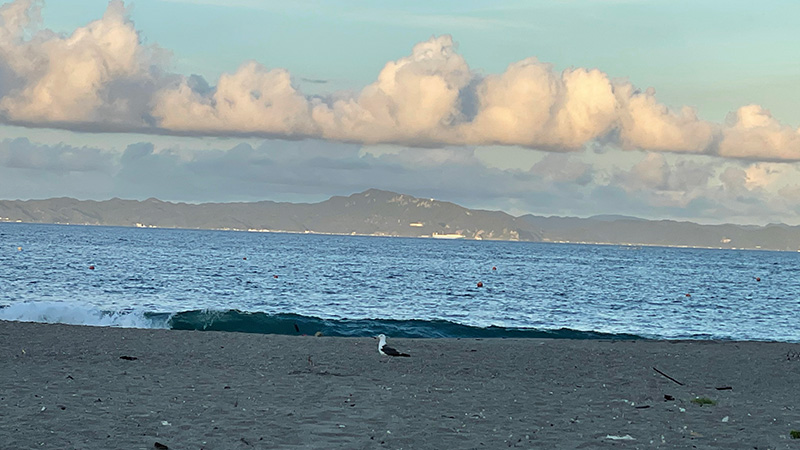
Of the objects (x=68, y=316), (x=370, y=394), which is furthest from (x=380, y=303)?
(x=370, y=394)

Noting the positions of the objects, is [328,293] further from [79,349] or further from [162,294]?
[79,349]

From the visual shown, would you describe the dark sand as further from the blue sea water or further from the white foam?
Answer: the blue sea water

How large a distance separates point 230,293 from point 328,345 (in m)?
34.5

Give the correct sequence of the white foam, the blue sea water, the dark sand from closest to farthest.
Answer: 1. the dark sand
2. the white foam
3. the blue sea water

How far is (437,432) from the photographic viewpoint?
10984 millimetres

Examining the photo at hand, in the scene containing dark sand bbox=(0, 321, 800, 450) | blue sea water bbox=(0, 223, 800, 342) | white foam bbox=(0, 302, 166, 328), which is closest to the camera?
dark sand bbox=(0, 321, 800, 450)

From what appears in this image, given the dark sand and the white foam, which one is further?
the white foam

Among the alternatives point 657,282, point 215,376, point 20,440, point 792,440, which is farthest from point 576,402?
point 657,282

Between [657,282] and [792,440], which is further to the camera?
[657,282]

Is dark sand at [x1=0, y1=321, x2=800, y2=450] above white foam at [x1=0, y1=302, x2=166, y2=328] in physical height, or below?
above

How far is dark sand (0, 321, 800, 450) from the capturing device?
10500 mm

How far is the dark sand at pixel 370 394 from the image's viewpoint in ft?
34.4

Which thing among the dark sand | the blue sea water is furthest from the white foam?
the dark sand

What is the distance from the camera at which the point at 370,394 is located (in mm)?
13492
